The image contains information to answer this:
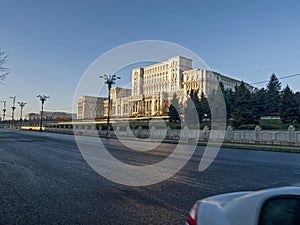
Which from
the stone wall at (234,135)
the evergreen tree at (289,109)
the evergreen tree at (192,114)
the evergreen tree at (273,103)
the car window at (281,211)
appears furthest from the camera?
the evergreen tree at (273,103)

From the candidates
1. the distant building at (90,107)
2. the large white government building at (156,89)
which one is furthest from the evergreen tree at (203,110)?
the distant building at (90,107)

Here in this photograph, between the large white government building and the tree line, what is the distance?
30295 mm

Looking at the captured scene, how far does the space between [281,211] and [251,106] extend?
5181cm

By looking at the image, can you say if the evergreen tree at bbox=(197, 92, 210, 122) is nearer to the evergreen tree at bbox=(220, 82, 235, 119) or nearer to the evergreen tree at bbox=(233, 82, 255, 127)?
the evergreen tree at bbox=(220, 82, 235, 119)

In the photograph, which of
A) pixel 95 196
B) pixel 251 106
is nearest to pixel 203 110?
pixel 251 106

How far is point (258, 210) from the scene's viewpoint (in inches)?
79.1

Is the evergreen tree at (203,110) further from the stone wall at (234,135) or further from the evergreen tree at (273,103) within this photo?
the stone wall at (234,135)

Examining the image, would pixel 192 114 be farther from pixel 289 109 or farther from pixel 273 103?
pixel 273 103

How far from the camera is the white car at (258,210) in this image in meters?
1.88

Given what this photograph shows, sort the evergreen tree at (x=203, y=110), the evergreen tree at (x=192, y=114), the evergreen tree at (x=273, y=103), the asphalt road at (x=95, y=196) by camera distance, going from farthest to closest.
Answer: the evergreen tree at (x=273, y=103)
the evergreen tree at (x=203, y=110)
the evergreen tree at (x=192, y=114)
the asphalt road at (x=95, y=196)

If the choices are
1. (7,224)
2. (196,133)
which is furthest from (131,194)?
(196,133)

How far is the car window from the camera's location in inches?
73.0

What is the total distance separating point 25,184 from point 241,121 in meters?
43.5

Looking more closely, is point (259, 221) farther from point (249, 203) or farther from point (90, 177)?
point (90, 177)
